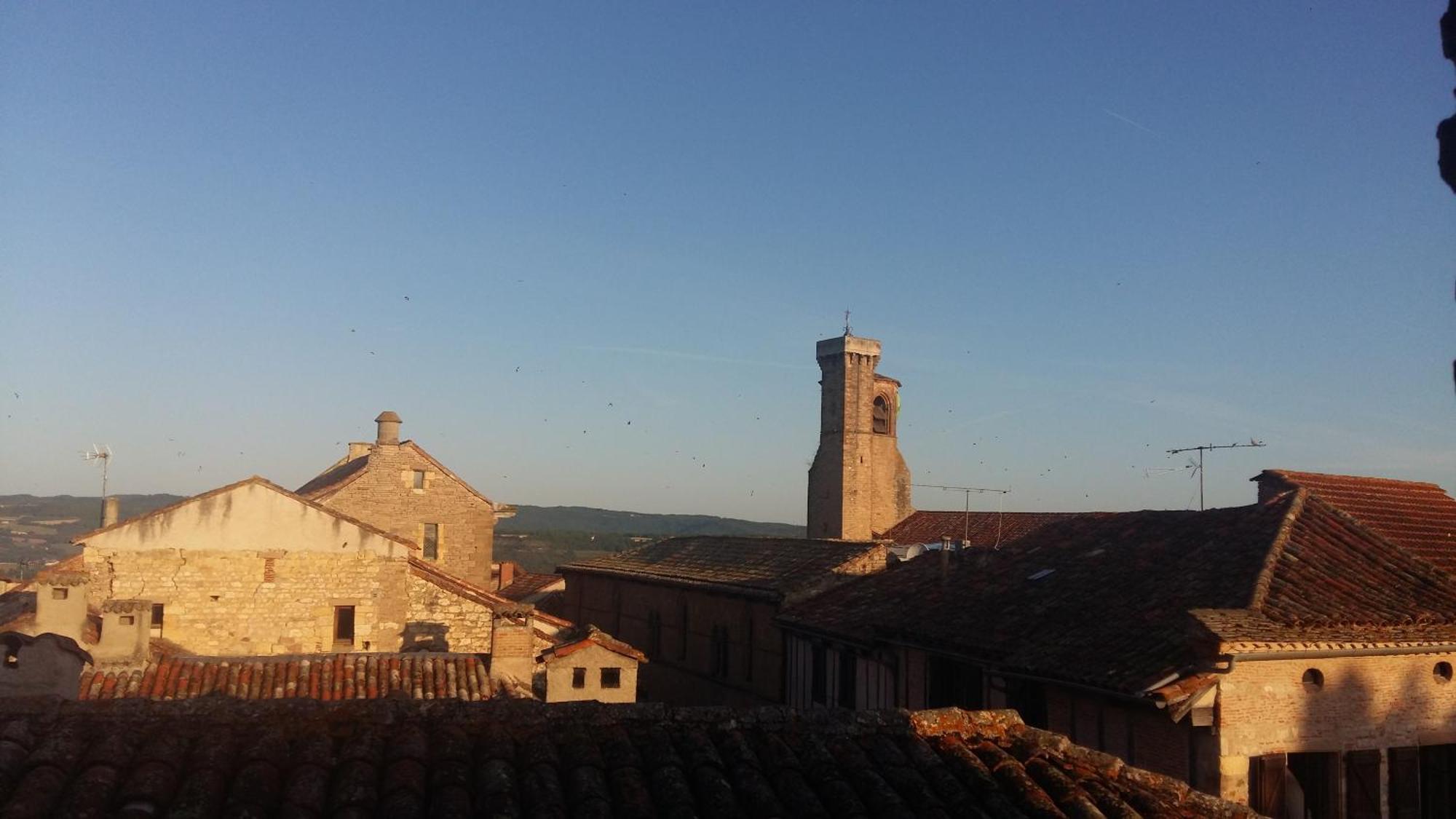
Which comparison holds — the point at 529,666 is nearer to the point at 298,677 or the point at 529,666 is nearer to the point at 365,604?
the point at 298,677

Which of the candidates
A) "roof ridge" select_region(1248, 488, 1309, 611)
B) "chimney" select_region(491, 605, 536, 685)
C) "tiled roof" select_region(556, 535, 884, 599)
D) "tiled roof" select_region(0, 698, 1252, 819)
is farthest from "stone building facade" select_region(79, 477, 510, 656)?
"tiled roof" select_region(0, 698, 1252, 819)

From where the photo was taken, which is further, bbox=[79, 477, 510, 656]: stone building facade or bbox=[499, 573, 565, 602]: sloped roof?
bbox=[499, 573, 565, 602]: sloped roof

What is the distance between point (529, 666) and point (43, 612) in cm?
823

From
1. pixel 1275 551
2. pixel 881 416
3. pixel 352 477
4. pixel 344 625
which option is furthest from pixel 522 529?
pixel 1275 551

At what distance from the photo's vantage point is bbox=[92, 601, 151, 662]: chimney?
747 inches

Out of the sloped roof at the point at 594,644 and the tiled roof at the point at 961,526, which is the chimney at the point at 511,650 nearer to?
the sloped roof at the point at 594,644

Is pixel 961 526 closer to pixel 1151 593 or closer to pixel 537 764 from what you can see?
pixel 1151 593

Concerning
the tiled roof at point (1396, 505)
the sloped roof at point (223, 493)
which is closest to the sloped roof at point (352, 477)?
the sloped roof at point (223, 493)

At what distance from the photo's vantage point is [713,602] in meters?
29.7

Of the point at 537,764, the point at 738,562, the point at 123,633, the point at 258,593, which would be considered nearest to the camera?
the point at 537,764

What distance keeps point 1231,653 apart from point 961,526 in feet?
116

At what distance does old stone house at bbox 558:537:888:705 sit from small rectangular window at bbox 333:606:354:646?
339 inches

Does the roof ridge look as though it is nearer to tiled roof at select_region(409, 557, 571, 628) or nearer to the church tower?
tiled roof at select_region(409, 557, 571, 628)

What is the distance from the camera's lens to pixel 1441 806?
1407cm
